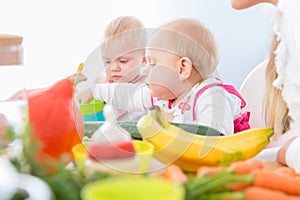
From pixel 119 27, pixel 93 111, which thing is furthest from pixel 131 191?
pixel 119 27

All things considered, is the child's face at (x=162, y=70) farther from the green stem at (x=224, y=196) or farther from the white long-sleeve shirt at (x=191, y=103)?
the green stem at (x=224, y=196)

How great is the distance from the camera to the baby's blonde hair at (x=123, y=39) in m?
1.28

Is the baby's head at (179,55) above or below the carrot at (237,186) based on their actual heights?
below

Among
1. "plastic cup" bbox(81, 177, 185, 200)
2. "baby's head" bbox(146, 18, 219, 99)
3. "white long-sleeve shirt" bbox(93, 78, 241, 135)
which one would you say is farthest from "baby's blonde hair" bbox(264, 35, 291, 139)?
"plastic cup" bbox(81, 177, 185, 200)

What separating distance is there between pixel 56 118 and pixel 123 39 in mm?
799

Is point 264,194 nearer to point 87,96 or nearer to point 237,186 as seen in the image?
point 237,186

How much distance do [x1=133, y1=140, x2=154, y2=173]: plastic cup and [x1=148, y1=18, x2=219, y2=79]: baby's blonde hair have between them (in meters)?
0.51

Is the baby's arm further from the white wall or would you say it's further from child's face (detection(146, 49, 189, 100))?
the white wall

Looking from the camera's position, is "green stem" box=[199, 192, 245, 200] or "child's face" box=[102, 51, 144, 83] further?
"child's face" box=[102, 51, 144, 83]

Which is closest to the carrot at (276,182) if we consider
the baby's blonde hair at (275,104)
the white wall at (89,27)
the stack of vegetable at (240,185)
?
the stack of vegetable at (240,185)

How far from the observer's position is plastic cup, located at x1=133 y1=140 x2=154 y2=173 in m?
0.64

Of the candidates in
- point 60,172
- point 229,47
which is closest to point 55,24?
point 229,47

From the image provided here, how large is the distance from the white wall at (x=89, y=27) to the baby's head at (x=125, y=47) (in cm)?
22

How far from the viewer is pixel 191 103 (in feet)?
4.35
